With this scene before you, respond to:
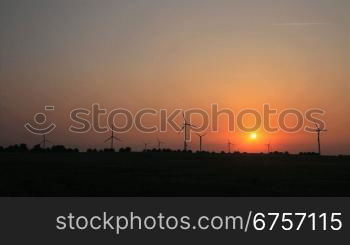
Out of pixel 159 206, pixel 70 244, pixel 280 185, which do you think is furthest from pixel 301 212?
pixel 280 185

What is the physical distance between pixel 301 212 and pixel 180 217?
7525mm

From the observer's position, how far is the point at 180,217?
33.4 meters

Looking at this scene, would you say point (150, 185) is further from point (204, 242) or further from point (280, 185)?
point (204, 242)

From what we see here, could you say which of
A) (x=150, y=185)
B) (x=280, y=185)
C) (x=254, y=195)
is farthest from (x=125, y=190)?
(x=280, y=185)

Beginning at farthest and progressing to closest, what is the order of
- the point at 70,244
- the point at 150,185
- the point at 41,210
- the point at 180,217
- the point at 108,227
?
the point at 150,185
the point at 41,210
the point at 180,217
the point at 108,227
the point at 70,244

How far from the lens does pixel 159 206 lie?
36.3 meters

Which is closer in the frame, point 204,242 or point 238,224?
point 204,242

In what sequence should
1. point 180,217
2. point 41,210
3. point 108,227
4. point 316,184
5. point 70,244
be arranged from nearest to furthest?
point 70,244 → point 108,227 → point 180,217 → point 41,210 → point 316,184

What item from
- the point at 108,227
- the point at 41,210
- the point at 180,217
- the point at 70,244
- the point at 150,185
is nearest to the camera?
the point at 70,244

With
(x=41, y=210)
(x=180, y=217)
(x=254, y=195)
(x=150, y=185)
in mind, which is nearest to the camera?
(x=180, y=217)

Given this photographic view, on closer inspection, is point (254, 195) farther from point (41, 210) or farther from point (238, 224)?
point (41, 210)

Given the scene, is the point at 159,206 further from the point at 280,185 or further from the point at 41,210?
the point at 280,185

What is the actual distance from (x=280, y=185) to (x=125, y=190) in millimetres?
Result: 14791

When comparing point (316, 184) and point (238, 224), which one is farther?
point (316, 184)
